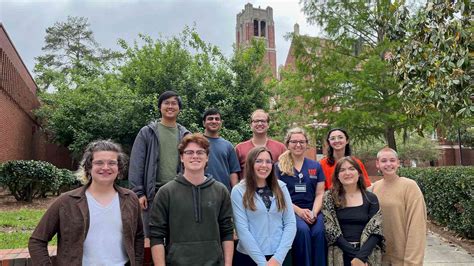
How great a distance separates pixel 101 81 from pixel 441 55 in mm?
14801

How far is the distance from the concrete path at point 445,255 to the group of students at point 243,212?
3.15m

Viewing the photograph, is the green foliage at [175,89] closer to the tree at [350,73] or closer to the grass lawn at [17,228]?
the tree at [350,73]

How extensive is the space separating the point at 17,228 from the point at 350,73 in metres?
10.0

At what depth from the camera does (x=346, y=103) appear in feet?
40.0

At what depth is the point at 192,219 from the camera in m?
2.79

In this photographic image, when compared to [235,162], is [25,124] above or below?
above

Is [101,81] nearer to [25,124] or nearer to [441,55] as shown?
[25,124]

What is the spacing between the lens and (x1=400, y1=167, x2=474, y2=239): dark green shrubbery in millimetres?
6844

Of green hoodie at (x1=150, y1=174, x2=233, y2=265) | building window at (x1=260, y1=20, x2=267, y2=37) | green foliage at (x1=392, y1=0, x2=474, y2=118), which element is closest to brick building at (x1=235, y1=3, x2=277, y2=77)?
building window at (x1=260, y1=20, x2=267, y2=37)

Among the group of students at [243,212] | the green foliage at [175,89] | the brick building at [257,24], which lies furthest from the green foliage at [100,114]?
the brick building at [257,24]

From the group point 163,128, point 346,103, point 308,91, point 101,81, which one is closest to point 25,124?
point 101,81

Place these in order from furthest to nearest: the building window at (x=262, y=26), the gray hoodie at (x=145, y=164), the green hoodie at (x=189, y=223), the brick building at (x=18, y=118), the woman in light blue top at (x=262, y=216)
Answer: the building window at (x=262, y=26) < the brick building at (x=18, y=118) < the gray hoodie at (x=145, y=164) < the woman in light blue top at (x=262, y=216) < the green hoodie at (x=189, y=223)

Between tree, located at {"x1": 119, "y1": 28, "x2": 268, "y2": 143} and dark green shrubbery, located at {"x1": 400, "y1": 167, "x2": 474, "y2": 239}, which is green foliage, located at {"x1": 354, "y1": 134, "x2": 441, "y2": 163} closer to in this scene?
tree, located at {"x1": 119, "y1": 28, "x2": 268, "y2": 143}

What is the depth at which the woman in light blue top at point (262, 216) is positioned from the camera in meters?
3.10
